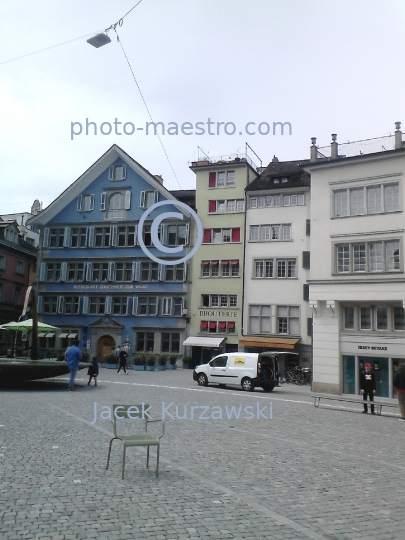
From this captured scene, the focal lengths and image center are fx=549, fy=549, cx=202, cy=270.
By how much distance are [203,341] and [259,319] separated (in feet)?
15.2

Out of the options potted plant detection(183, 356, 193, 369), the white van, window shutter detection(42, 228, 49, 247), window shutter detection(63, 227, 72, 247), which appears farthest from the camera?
window shutter detection(42, 228, 49, 247)

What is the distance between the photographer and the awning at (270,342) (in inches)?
1537

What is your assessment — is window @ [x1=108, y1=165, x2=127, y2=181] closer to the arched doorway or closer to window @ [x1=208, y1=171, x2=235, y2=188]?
window @ [x1=208, y1=171, x2=235, y2=188]

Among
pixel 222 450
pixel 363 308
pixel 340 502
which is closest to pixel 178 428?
pixel 222 450

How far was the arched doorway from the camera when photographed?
150 feet

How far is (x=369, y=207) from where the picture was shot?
27.4 m

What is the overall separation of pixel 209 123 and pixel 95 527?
1154 centimetres

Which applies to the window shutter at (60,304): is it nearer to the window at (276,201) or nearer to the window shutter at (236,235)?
the window shutter at (236,235)

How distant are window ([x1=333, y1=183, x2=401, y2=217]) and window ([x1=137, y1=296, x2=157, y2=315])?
20808mm

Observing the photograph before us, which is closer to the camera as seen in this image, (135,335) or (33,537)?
(33,537)

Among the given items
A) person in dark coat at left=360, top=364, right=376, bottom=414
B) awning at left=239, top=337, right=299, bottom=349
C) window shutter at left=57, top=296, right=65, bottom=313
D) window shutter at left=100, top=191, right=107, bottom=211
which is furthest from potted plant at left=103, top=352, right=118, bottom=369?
person in dark coat at left=360, top=364, right=376, bottom=414

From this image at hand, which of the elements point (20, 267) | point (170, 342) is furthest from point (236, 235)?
point (20, 267)

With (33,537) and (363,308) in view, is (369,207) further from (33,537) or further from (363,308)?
(33,537)

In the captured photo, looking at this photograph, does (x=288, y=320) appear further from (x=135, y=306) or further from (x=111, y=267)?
(x=111, y=267)
